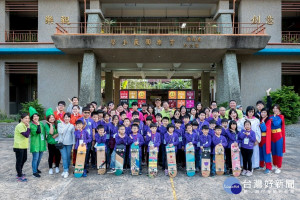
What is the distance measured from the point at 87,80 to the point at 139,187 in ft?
24.7

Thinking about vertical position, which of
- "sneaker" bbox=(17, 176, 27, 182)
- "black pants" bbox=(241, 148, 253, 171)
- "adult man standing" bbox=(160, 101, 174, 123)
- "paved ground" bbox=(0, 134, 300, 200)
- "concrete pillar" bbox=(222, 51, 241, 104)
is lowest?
"paved ground" bbox=(0, 134, 300, 200)

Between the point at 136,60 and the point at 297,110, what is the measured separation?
28.3 ft

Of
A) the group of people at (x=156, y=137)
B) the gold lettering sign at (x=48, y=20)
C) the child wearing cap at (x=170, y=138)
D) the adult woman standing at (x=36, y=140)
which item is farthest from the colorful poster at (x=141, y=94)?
the adult woman standing at (x=36, y=140)

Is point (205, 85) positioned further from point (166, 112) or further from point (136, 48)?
point (166, 112)

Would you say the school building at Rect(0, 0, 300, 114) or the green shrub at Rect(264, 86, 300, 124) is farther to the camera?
the green shrub at Rect(264, 86, 300, 124)

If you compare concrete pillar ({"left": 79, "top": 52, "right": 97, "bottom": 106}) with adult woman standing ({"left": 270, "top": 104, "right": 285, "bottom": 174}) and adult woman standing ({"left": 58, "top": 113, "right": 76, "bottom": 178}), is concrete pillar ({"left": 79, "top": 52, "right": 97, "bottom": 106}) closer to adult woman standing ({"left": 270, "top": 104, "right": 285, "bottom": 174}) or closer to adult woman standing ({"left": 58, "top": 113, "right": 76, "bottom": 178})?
adult woman standing ({"left": 58, "top": 113, "right": 76, "bottom": 178})

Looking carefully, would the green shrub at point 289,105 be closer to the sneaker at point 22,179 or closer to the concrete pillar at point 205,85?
the concrete pillar at point 205,85

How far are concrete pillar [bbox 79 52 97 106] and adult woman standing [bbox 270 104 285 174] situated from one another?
25.7 feet

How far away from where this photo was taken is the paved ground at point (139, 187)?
12.4 feet

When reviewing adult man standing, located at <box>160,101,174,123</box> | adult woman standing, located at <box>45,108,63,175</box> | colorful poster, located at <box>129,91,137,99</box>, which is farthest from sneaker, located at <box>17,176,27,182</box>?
colorful poster, located at <box>129,91,137,99</box>

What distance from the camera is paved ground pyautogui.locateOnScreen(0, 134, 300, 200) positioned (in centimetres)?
379

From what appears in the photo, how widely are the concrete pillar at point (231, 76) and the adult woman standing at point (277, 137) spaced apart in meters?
5.11

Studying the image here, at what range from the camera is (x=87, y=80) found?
10.6m

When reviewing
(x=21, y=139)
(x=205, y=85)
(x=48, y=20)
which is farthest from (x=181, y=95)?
(x=21, y=139)
